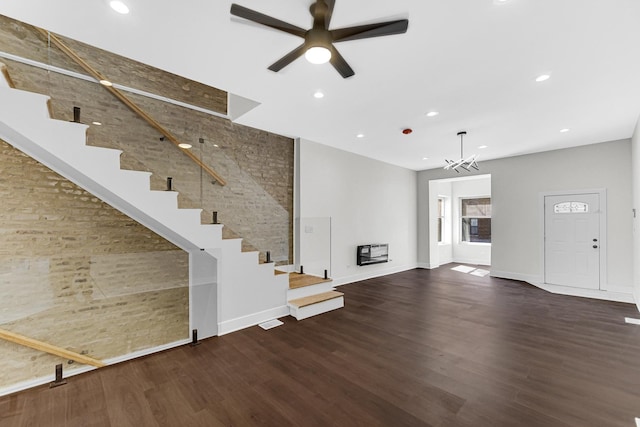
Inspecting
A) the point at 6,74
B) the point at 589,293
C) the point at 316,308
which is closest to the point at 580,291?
the point at 589,293

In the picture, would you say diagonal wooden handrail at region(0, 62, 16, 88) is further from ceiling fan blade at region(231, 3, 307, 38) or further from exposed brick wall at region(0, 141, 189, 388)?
ceiling fan blade at region(231, 3, 307, 38)

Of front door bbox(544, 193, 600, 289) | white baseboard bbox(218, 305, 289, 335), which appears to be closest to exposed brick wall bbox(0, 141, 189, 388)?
white baseboard bbox(218, 305, 289, 335)

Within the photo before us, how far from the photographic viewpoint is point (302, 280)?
4.71 m

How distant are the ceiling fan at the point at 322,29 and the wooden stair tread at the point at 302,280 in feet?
→ 10.9

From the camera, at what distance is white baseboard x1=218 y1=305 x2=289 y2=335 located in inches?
140

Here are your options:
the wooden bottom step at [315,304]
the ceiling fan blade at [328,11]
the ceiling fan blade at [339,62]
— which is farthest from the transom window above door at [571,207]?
the ceiling fan blade at [328,11]

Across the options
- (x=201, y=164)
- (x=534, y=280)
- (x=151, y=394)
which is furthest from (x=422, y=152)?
(x=151, y=394)

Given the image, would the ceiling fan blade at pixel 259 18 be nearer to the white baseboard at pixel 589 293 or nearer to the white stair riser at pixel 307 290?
the white stair riser at pixel 307 290

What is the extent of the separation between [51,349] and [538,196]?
881cm

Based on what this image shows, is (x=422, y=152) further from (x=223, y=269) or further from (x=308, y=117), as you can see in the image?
(x=223, y=269)

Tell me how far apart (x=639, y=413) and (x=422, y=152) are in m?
5.17

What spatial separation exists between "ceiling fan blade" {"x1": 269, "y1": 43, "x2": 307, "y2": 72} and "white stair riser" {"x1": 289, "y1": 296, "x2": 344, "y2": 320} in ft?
10.4

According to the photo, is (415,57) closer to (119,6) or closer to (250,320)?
(119,6)

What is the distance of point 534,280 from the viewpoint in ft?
20.4
